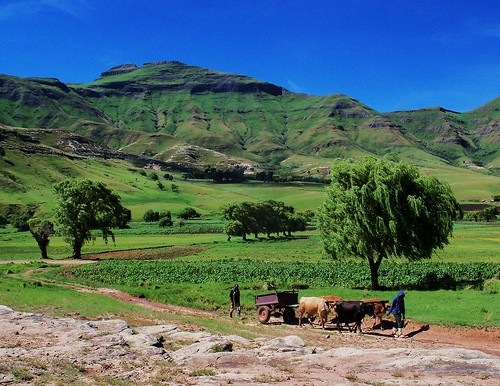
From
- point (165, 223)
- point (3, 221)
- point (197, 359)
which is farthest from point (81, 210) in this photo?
point (3, 221)

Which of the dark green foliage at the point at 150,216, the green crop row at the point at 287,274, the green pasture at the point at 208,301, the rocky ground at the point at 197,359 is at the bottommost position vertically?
the green crop row at the point at 287,274

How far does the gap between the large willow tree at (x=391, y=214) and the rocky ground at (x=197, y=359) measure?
17944mm

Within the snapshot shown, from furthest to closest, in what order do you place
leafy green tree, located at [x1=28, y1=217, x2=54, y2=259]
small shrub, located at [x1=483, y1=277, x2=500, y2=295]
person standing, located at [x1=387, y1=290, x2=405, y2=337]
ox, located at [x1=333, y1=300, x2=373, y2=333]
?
1. leafy green tree, located at [x1=28, y1=217, x2=54, y2=259]
2. small shrub, located at [x1=483, y1=277, x2=500, y2=295]
3. ox, located at [x1=333, y1=300, x2=373, y2=333]
4. person standing, located at [x1=387, y1=290, x2=405, y2=337]

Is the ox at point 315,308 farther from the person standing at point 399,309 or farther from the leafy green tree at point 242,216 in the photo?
the leafy green tree at point 242,216

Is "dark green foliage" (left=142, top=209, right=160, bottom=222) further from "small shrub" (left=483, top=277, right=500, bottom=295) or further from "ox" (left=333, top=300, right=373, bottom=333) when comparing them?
"ox" (left=333, top=300, right=373, bottom=333)

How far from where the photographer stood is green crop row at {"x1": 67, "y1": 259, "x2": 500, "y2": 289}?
47.2m

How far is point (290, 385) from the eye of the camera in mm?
13977

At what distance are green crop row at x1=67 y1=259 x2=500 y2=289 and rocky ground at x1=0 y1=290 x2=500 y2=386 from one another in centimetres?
2398

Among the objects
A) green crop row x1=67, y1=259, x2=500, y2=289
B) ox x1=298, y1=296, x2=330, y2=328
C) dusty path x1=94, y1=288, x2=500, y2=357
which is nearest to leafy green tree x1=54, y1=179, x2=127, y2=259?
green crop row x1=67, y1=259, x2=500, y2=289

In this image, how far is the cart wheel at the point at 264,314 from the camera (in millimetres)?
30297

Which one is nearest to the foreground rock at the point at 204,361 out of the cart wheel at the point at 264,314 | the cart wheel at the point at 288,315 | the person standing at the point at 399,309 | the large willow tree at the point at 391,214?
the person standing at the point at 399,309

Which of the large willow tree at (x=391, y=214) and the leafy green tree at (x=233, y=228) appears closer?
the large willow tree at (x=391, y=214)

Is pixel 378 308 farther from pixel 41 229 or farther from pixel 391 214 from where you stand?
pixel 41 229

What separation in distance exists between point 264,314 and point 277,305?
132 cm
